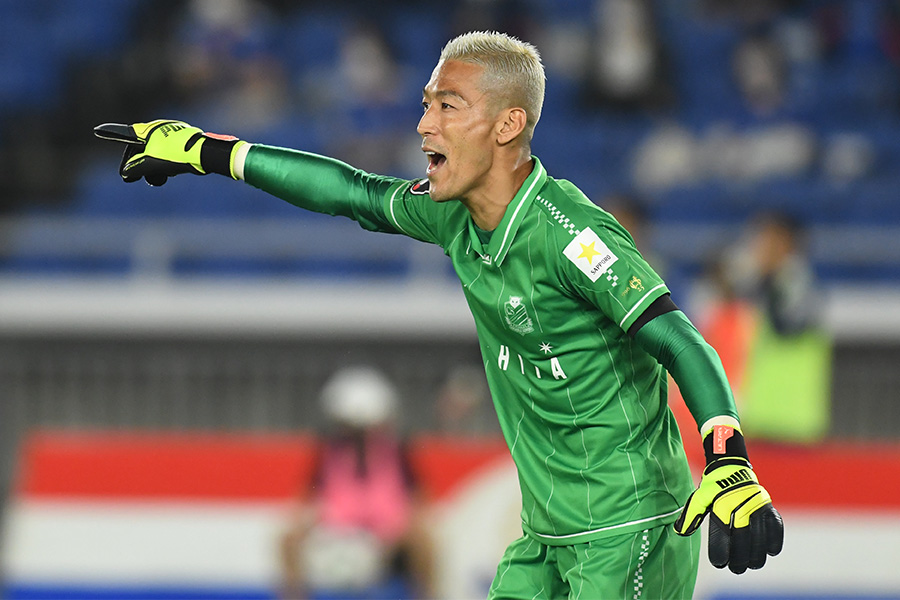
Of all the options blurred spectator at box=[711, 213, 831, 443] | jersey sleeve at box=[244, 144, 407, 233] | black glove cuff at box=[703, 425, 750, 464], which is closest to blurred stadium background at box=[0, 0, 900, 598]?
blurred spectator at box=[711, 213, 831, 443]

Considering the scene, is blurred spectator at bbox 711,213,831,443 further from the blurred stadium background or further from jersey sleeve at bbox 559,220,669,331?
jersey sleeve at bbox 559,220,669,331

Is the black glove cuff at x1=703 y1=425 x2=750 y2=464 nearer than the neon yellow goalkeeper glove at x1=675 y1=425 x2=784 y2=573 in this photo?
No

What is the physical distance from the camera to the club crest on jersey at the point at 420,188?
371 centimetres

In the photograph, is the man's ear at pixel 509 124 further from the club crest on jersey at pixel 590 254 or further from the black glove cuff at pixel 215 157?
the black glove cuff at pixel 215 157

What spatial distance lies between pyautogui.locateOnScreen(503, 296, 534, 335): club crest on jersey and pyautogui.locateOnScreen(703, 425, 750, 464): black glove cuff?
58 cm

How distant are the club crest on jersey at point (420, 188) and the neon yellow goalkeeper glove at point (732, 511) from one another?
116 centimetres

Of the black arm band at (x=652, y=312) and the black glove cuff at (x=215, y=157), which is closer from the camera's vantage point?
the black arm band at (x=652, y=312)

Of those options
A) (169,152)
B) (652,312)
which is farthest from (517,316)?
(169,152)

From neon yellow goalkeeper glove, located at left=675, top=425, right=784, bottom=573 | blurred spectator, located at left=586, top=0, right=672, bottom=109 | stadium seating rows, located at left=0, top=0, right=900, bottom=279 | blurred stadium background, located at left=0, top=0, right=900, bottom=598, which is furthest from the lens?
blurred spectator, located at left=586, top=0, right=672, bottom=109

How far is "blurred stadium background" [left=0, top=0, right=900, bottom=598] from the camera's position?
35.1ft

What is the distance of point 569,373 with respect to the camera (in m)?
3.37

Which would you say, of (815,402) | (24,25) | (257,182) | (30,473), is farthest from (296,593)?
(24,25)

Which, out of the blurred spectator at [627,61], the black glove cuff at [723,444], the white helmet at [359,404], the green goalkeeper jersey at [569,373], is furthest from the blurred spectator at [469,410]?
→ the black glove cuff at [723,444]

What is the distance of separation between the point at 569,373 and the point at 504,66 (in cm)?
82
